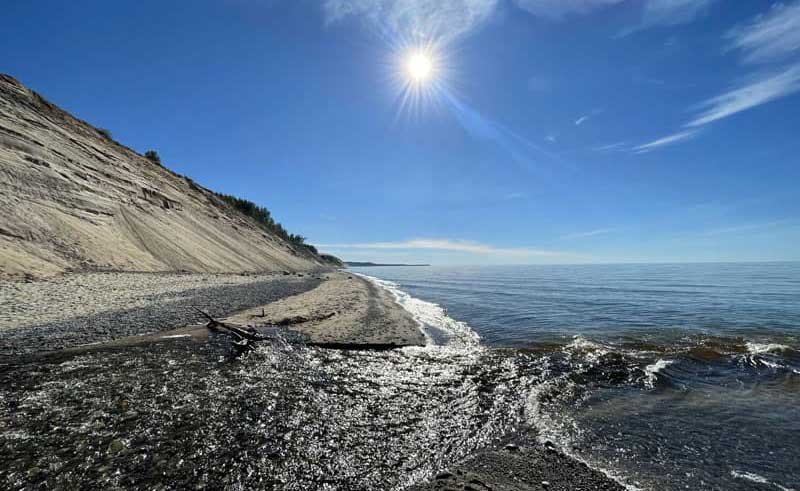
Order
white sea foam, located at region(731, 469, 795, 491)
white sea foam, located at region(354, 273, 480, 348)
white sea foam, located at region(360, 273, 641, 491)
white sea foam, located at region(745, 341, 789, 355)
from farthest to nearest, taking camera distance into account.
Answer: white sea foam, located at region(354, 273, 480, 348)
white sea foam, located at region(745, 341, 789, 355)
white sea foam, located at region(360, 273, 641, 491)
white sea foam, located at region(731, 469, 795, 491)

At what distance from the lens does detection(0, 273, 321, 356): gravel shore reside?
10.7 metres

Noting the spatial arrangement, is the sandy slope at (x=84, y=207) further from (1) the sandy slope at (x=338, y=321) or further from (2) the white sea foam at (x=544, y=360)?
(2) the white sea foam at (x=544, y=360)

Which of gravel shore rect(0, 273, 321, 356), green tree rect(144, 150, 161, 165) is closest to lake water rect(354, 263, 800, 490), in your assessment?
gravel shore rect(0, 273, 321, 356)

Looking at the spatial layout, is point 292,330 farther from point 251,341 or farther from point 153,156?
point 153,156

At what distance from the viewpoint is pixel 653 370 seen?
1128 centimetres

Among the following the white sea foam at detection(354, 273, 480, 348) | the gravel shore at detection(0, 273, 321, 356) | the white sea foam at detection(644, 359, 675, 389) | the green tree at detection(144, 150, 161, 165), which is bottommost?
the white sea foam at detection(354, 273, 480, 348)

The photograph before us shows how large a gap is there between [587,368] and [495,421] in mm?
6104

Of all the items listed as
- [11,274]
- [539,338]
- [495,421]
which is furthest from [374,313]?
[11,274]

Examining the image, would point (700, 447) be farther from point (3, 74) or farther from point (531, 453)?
point (3, 74)

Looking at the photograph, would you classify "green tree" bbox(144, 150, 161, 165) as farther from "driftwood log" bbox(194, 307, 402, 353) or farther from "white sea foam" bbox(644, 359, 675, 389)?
"white sea foam" bbox(644, 359, 675, 389)

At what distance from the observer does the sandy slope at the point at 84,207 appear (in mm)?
21500

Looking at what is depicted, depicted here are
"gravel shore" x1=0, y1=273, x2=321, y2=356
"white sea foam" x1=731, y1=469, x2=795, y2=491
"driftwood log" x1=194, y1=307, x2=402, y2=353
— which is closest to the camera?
"white sea foam" x1=731, y1=469, x2=795, y2=491

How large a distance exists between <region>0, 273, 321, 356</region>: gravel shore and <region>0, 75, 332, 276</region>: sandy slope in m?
3.09

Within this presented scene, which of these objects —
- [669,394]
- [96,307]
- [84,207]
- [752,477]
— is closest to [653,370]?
[669,394]
